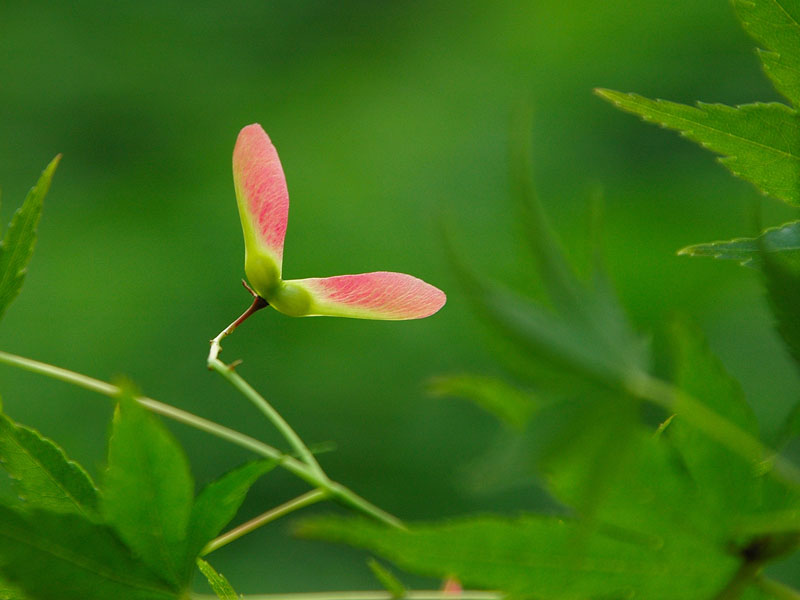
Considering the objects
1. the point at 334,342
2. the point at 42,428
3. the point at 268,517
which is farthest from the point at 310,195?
the point at 268,517

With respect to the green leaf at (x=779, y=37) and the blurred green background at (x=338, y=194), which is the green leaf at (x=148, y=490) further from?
the blurred green background at (x=338, y=194)

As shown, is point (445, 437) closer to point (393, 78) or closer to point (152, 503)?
point (393, 78)

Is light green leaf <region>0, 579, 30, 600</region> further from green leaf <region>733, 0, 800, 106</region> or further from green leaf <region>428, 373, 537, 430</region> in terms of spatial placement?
green leaf <region>733, 0, 800, 106</region>

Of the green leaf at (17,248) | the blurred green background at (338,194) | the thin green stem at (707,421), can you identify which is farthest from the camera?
the blurred green background at (338,194)

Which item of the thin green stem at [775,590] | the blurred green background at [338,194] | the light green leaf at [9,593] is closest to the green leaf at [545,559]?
Answer: the thin green stem at [775,590]

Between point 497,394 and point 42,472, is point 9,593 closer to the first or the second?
point 42,472

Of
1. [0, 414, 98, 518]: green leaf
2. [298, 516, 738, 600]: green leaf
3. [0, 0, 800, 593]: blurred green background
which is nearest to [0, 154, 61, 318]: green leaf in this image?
[0, 414, 98, 518]: green leaf
